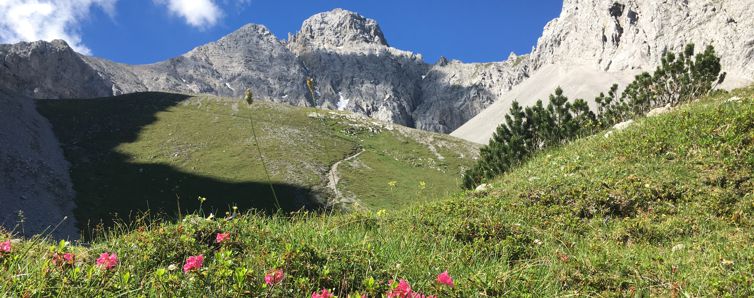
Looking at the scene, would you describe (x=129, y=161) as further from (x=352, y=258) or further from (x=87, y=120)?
(x=352, y=258)

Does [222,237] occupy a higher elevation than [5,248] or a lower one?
lower

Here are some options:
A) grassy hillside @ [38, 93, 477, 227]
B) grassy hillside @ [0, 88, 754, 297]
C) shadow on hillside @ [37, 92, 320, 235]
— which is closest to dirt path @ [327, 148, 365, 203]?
grassy hillside @ [38, 93, 477, 227]

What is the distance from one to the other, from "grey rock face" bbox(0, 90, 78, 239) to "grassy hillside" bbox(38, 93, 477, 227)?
2.86 meters

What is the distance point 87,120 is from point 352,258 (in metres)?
153

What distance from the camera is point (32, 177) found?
8412cm

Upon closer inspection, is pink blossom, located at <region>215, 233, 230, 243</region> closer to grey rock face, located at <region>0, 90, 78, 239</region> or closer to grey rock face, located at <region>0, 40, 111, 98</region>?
grey rock face, located at <region>0, 90, 78, 239</region>

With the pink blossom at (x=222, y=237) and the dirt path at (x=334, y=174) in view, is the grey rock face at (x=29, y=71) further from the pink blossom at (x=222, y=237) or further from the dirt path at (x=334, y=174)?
the pink blossom at (x=222, y=237)

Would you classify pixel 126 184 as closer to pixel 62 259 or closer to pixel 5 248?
pixel 5 248

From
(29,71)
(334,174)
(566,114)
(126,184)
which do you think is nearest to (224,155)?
(126,184)

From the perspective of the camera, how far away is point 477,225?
9438mm

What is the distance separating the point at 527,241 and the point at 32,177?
10017 cm

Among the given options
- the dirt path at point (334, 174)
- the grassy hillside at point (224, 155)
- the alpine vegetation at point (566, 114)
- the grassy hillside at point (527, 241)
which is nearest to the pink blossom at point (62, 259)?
the grassy hillside at point (527, 241)

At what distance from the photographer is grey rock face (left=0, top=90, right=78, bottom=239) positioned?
67.9 meters

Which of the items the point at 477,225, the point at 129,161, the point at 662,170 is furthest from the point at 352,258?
the point at 129,161
